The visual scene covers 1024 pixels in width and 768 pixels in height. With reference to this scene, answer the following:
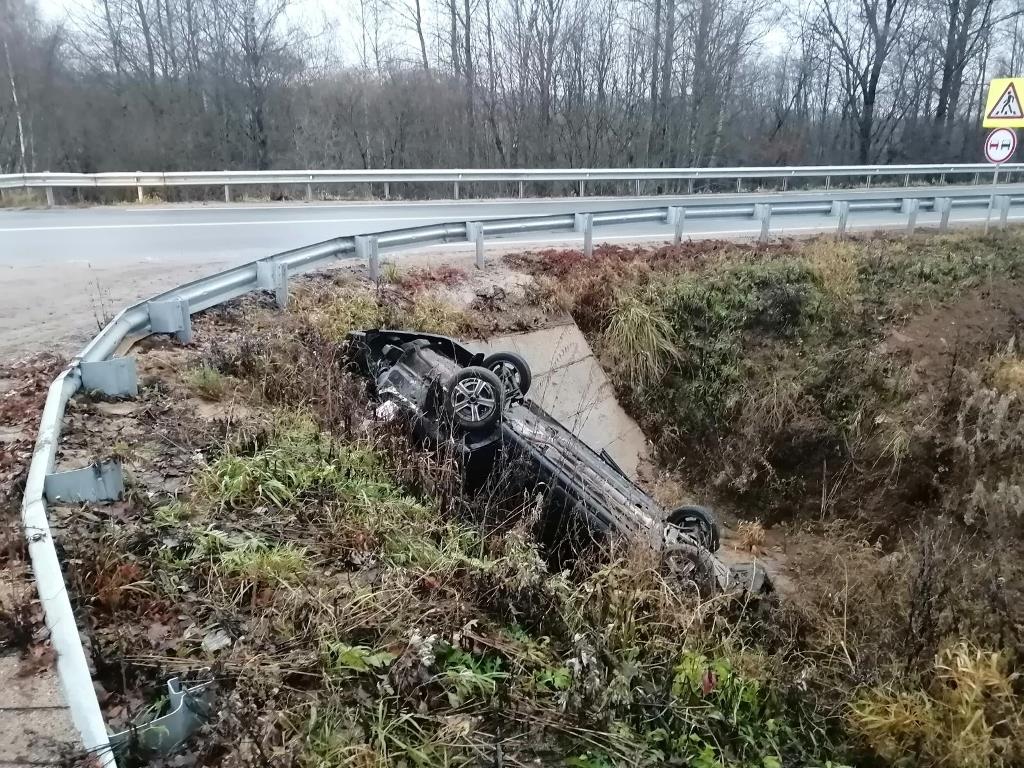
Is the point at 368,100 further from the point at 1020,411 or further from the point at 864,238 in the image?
the point at 1020,411

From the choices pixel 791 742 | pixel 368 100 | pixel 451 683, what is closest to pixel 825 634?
pixel 791 742

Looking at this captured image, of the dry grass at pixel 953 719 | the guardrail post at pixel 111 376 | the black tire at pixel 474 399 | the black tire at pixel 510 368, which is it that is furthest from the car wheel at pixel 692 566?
the guardrail post at pixel 111 376

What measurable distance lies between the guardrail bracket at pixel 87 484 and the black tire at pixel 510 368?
13.2 feet

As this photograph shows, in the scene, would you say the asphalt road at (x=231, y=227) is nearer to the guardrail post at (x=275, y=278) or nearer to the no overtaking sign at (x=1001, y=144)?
the no overtaking sign at (x=1001, y=144)

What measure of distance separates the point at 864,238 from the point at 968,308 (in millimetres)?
2861

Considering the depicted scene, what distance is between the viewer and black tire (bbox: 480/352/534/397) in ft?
25.7

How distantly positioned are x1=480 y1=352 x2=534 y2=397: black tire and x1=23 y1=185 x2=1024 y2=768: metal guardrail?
2628 mm

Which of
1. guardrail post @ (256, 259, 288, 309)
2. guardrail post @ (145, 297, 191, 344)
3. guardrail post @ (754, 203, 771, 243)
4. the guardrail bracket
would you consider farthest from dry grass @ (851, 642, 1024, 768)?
guardrail post @ (754, 203, 771, 243)

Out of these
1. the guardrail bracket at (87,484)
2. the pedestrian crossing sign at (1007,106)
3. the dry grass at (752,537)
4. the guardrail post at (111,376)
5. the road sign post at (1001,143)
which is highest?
the pedestrian crossing sign at (1007,106)

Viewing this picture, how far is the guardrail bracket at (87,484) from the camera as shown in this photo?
13.8 feet

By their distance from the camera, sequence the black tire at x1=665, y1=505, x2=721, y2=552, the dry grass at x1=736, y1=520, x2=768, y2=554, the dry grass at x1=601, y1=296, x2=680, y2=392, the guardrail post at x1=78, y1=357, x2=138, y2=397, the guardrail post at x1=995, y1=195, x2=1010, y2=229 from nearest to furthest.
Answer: the guardrail post at x1=78, y1=357, x2=138, y2=397
the black tire at x1=665, y1=505, x2=721, y2=552
the dry grass at x1=736, y1=520, x2=768, y2=554
the dry grass at x1=601, y1=296, x2=680, y2=392
the guardrail post at x1=995, y1=195, x2=1010, y2=229

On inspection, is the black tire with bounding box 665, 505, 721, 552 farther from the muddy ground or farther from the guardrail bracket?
the guardrail bracket

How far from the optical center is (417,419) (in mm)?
6387

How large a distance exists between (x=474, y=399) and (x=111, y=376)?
2.97m
